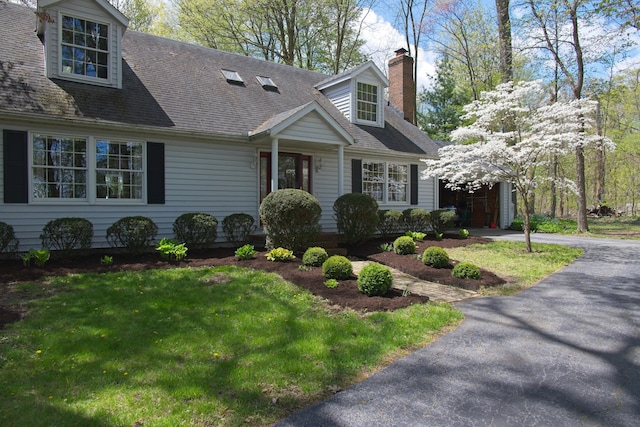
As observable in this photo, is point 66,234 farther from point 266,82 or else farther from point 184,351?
point 266,82

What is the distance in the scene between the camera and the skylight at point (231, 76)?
1227 cm

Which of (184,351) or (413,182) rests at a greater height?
(413,182)

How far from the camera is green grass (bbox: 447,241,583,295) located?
7.09 meters

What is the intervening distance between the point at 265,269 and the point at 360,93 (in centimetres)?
877

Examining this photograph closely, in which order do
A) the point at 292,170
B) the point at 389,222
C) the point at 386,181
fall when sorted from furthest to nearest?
the point at 386,181, the point at 389,222, the point at 292,170

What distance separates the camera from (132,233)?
806cm

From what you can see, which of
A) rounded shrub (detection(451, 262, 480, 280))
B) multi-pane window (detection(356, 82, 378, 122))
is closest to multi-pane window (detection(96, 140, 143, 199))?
rounded shrub (detection(451, 262, 480, 280))

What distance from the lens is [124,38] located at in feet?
38.2

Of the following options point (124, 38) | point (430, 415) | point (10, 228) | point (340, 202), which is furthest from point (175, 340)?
point (124, 38)

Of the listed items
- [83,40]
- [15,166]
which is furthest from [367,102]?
[15,166]

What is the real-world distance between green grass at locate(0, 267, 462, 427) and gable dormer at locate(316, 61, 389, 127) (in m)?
9.19

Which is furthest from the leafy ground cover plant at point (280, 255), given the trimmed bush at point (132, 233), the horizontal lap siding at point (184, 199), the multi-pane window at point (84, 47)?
the multi-pane window at point (84, 47)

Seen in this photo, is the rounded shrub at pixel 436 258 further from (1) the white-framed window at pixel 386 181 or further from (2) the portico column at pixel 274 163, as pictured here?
(1) the white-framed window at pixel 386 181

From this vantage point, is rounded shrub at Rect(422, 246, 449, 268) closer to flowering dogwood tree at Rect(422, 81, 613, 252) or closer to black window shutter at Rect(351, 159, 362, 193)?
flowering dogwood tree at Rect(422, 81, 613, 252)
